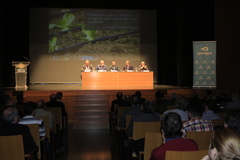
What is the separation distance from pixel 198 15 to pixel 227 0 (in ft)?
5.78

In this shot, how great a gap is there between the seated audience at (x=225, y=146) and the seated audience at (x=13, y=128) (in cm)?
217

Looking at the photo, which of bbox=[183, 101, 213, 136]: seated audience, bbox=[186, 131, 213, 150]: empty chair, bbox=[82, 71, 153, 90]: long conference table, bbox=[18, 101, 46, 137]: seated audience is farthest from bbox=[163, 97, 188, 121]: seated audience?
bbox=[82, 71, 153, 90]: long conference table

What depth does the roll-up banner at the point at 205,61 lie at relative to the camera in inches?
388

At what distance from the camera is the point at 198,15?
36.9ft

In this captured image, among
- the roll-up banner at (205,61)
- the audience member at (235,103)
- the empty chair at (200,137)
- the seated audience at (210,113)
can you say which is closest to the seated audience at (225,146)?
the empty chair at (200,137)

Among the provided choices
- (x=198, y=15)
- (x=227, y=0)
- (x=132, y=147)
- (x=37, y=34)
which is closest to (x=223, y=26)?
(x=227, y=0)

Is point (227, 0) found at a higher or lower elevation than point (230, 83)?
higher

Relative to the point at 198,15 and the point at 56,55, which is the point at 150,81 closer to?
the point at 198,15

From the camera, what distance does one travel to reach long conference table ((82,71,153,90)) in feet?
34.8

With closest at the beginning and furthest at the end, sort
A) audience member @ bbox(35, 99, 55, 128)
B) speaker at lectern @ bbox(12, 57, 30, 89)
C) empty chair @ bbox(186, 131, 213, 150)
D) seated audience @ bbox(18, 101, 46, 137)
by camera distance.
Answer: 1. empty chair @ bbox(186, 131, 213, 150)
2. seated audience @ bbox(18, 101, 46, 137)
3. audience member @ bbox(35, 99, 55, 128)
4. speaker at lectern @ bbox(12, 57, 30, 89)

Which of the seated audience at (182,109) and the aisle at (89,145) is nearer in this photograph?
the seated audience at (182,109)

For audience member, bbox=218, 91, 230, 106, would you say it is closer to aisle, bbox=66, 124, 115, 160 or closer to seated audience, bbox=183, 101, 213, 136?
aisle, bbox=66, 124, 115, 160

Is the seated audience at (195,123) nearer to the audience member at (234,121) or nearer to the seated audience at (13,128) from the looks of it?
the audience member at (234,121)

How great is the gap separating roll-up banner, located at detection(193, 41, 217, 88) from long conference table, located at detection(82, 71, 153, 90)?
1.78 metres
